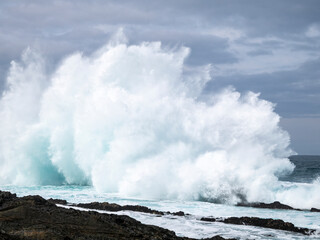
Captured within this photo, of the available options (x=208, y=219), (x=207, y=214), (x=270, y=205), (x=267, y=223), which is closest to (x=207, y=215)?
(x=207, y=214)

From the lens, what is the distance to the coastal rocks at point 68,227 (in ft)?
24.2

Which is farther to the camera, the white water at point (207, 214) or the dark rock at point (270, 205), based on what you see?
the dark rock at point (270, 205)

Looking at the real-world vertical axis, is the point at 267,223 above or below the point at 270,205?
below

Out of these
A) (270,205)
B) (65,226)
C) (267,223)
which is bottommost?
(267,223)

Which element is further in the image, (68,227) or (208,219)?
(208,219)

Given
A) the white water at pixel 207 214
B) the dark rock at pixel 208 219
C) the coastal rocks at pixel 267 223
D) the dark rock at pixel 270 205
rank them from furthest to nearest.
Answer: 1. the dark rock at pixel 270 205
2. the dark rock at pixel 208 219
3. the coastal rocks at pixel 267 223
4. the white water at pixel 207 214

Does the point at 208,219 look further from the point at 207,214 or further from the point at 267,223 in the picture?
the point at 207,214

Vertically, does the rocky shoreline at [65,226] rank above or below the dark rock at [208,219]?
above

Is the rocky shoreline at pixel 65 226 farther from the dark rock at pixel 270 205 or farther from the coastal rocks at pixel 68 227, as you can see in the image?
the dark rock at pixel 270 205

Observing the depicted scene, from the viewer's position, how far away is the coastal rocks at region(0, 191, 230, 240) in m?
7.37

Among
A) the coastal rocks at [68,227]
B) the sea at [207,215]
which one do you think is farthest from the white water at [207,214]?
the coastal rocks at [68,227]

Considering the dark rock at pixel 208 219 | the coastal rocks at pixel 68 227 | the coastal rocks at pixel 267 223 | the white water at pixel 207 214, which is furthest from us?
the dark rock at pixel 208 219

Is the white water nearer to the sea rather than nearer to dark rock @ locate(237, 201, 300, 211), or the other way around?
the sea

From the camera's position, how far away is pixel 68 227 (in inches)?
322
